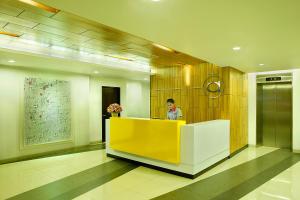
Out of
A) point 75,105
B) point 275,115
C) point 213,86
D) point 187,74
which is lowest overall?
point 275,115

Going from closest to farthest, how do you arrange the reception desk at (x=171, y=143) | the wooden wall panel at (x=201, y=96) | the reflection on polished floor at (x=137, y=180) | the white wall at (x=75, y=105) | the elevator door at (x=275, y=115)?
the reflection on polished floor at (x=137, y=180)
the reception desk at (x=171, y=143)
the white wall at (x=75, y=105)
the wooden wall panel at (x=201, y=96)
the elevator door at (x=275, y=115)

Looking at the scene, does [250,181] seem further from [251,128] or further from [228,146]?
[251,128]

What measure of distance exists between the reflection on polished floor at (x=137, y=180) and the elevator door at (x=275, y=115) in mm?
1591

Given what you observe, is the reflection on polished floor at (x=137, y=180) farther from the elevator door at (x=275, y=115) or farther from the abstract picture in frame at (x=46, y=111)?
the elevator door at (x=275, y=115)

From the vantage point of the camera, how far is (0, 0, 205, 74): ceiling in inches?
127

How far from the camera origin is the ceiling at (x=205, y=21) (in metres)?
2.46

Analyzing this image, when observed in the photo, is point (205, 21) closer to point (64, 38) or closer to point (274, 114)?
point (64, 38)

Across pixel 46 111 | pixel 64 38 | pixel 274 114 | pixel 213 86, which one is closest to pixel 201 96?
pixel 213 86

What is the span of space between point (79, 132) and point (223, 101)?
5410mm

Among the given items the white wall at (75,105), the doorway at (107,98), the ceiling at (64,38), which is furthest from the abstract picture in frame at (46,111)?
the ceiling at (64,38)

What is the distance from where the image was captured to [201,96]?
22.8ft

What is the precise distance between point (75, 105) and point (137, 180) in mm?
4490

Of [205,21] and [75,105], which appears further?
[75,105]

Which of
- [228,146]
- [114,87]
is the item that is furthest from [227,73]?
[114,87]
